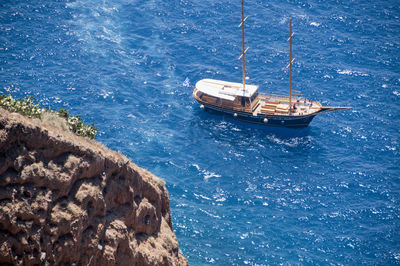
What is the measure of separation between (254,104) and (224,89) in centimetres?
482

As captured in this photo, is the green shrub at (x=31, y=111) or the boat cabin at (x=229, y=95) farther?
the boat cabin at (x=229, y=95)

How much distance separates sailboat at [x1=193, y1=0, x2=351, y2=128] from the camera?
63.8 metres

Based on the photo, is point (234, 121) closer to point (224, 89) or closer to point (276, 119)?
point (224, 89)

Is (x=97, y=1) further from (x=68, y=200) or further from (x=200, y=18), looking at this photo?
(x=68, y=200)

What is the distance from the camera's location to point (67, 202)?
19047 millimetres

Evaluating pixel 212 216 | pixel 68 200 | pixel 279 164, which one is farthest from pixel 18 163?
pixel 279 164

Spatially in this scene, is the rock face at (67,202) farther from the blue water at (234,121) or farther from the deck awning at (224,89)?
the deck awning at (224,89)

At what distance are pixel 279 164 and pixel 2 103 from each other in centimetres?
4309

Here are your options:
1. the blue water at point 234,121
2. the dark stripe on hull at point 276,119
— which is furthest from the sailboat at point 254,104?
the blue water at point 234,121

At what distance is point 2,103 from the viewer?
19.3 metres

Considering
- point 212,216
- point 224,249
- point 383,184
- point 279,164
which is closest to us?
point 224,249

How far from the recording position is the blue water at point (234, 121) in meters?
48.2

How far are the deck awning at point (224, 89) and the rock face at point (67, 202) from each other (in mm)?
43017

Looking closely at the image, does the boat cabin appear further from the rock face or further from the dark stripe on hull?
the rock face
